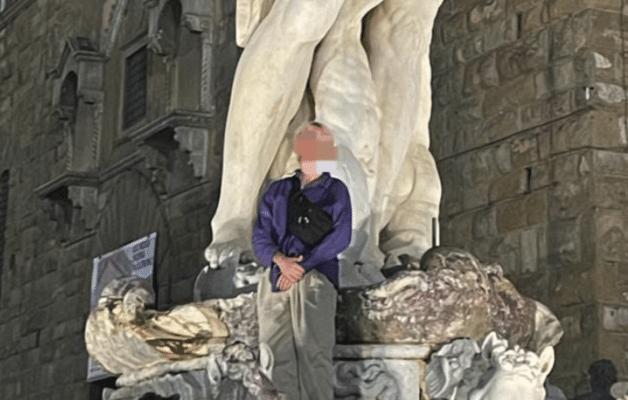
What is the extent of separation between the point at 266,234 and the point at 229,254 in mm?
460

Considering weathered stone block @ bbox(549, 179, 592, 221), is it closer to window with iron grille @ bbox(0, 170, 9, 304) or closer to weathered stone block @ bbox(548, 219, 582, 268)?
weathered stone block @ bbox(548, 219, 582, 268)

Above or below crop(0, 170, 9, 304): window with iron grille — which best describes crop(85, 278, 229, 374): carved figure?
below

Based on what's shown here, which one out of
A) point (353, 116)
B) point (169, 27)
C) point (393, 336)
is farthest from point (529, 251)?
point (169, 27)

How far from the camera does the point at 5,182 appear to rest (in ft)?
53.2

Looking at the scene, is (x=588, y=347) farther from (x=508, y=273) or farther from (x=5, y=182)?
(x=5, y=182)

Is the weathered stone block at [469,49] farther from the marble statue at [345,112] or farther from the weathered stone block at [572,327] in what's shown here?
the marble statue at [345,112]

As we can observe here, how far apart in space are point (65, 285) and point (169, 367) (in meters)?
10.5

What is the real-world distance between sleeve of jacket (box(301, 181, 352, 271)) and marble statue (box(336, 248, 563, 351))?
0.22 metres

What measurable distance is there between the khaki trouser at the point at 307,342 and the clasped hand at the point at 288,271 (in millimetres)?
25

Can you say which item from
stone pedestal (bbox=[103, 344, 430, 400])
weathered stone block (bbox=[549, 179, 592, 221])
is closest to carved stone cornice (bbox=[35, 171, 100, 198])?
weathered stone block (bbox=[549, 179, 592, 221])

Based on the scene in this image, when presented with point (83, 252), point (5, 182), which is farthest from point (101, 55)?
point (5, 182)

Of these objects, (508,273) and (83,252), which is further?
(83,252)

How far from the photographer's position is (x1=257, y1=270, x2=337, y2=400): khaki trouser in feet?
10.8

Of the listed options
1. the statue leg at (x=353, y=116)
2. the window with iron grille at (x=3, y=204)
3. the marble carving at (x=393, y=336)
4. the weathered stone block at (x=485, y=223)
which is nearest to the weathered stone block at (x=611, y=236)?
the weathered stone block at (x=485, y=223)
